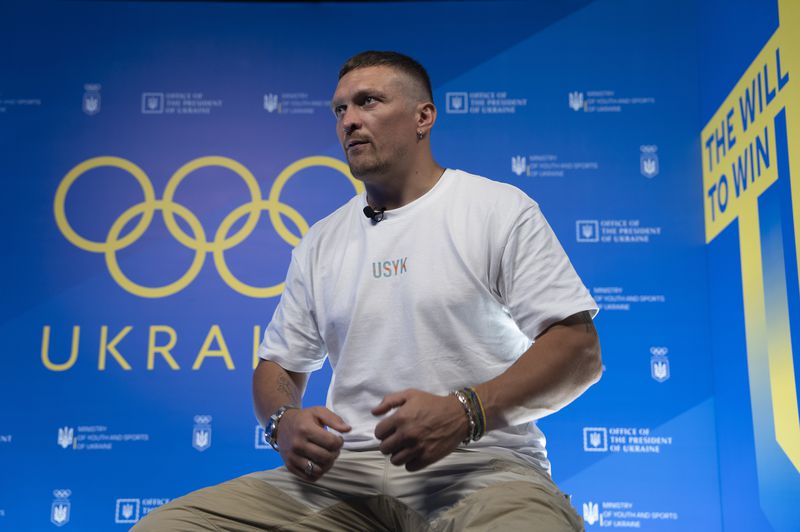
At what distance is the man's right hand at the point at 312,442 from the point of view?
4.66 feet

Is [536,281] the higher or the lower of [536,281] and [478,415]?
the higher

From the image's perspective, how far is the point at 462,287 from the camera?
1658 mm

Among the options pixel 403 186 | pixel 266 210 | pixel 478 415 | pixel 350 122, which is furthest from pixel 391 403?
pixel 266 210

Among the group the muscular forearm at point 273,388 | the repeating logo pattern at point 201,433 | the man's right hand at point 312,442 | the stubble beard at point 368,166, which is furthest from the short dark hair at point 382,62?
the repeating logo pattern at point 201,433

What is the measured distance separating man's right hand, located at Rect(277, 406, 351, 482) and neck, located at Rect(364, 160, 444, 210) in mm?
591

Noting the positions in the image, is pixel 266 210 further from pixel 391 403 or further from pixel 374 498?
pixel 391 403

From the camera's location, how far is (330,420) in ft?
4.78

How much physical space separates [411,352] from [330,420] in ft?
0.84

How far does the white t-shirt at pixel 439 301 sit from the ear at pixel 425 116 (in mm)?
201

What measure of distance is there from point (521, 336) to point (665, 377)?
1.73m

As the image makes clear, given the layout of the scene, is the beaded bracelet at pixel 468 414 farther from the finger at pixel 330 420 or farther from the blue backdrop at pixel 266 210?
the blue backdrop at pixel 266 210

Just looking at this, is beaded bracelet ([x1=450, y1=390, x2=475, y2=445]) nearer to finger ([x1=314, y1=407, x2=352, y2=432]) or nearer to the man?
the man

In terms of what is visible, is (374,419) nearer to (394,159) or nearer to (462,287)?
(462,287)

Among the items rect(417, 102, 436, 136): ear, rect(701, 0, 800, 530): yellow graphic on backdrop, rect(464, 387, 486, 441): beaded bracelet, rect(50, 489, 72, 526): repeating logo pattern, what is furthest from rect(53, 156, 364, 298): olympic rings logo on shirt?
rect(464, 387, 486, 441): beaded bracelet
